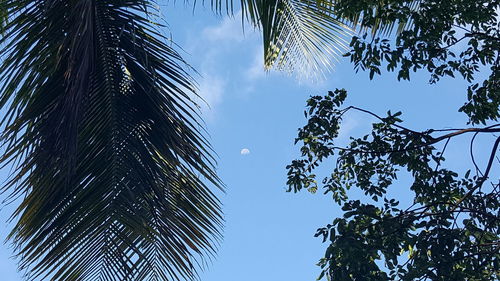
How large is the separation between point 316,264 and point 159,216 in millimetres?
1297

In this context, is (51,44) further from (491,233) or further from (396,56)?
(491,233)

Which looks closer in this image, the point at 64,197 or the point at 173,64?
the point at 64,197

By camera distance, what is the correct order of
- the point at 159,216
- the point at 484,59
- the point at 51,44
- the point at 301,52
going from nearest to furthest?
the point at 159,216 → the point at 51,44 → the point at 484,59 → the point at 301,52

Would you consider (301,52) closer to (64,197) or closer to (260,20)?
(260,20)

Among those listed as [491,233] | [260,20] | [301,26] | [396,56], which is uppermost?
[301,26]

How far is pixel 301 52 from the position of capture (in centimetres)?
662

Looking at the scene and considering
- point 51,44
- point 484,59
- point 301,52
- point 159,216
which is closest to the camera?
point 159,216

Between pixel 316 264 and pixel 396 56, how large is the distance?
1.76 m

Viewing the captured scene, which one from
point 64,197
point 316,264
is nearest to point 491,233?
point 316,264

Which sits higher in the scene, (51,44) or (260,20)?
(260,20)

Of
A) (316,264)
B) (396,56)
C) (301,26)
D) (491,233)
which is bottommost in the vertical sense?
Result: (316,264)

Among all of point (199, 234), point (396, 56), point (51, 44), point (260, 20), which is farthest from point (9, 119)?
point (396, 56)

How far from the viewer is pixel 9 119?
4.82 metres

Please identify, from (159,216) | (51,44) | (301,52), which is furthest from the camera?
(301,52)
